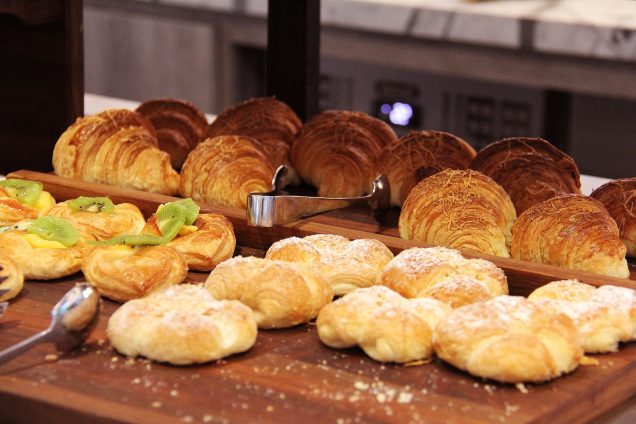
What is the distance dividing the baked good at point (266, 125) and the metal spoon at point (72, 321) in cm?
105

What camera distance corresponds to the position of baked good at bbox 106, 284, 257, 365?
1693 millimetres

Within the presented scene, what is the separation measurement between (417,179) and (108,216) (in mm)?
701

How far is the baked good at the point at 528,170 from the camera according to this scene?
240 cm

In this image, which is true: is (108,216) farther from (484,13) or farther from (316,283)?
(484,13)

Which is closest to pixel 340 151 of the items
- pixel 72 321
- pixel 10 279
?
pixel 10 279

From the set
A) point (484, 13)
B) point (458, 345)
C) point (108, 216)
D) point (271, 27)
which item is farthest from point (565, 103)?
point (458, 345)

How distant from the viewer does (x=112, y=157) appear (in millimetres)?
2598

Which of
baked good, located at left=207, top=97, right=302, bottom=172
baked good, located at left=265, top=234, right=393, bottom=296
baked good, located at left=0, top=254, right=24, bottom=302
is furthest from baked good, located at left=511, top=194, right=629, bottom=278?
baked good, located at left=0, top=254, right=24, bottom=302

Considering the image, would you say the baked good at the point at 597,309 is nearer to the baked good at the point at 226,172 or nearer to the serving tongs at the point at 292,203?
the serving tongs at the point at 292,203

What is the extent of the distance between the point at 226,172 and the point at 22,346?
901mm

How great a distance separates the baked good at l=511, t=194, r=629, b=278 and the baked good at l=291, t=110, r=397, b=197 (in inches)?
21.8

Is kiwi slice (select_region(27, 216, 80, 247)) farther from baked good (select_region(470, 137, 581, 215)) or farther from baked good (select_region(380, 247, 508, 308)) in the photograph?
baked good (select_region(470, 137, 581, 215))

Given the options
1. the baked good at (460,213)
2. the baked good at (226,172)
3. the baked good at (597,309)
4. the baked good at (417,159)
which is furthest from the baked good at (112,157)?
the baked good at (597,309)

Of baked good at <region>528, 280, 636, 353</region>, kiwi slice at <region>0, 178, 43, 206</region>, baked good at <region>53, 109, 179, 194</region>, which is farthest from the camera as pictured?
baked good at <region>53, 109, 179, 194</region>
